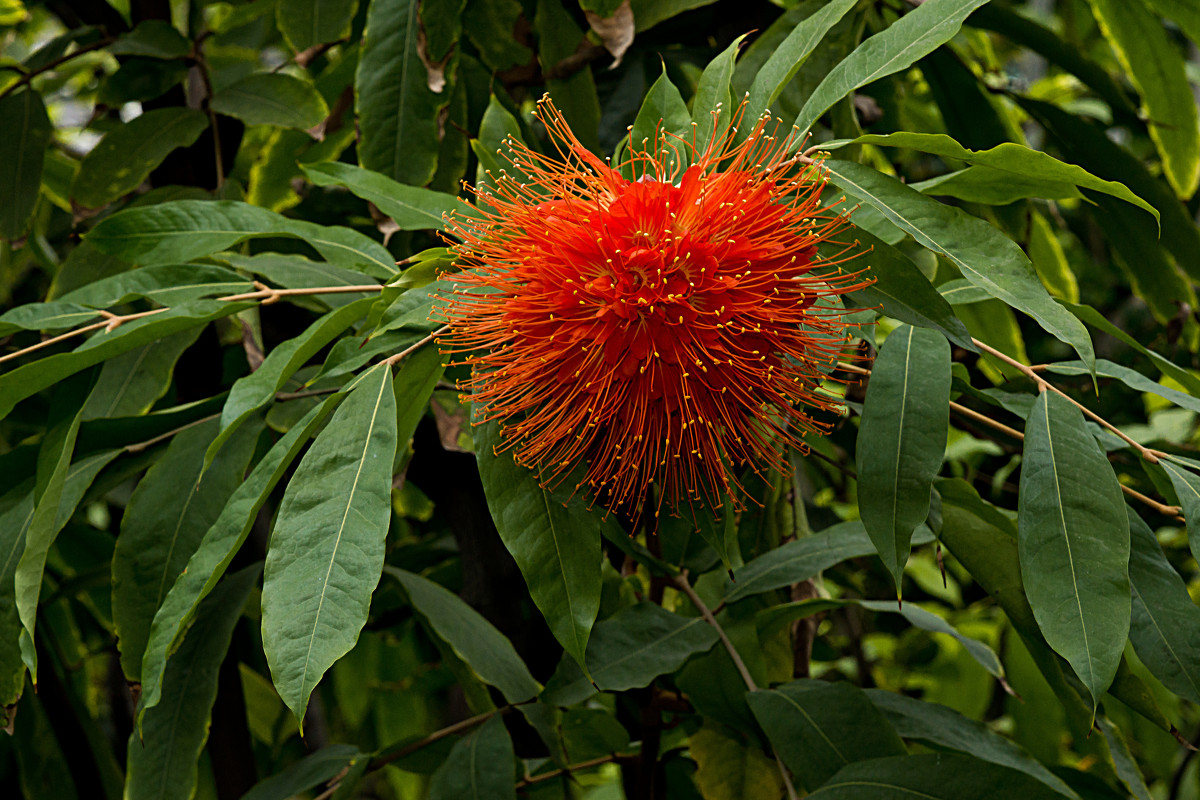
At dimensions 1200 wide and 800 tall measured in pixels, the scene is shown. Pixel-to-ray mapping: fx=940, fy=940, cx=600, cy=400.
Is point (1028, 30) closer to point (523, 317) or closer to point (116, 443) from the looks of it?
point (523, 317)

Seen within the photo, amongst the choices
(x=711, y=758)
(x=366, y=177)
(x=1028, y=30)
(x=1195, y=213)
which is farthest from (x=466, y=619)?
(x=1195, y=213)

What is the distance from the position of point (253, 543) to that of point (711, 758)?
0.48 meters

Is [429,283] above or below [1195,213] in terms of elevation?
above

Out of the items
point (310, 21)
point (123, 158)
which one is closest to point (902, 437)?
point (310, 21)

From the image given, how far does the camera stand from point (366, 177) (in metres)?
0.65

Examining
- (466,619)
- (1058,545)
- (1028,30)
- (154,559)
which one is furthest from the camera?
(1028,30)

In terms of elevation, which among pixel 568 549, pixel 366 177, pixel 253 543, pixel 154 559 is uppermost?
pixel 366 177

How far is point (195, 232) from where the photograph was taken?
67 centimetres

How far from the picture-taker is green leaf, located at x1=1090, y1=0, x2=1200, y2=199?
2.88ft

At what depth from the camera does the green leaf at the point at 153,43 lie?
841 millimetres

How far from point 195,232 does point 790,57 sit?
1.39 feet

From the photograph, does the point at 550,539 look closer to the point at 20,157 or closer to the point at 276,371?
the point at 276,371

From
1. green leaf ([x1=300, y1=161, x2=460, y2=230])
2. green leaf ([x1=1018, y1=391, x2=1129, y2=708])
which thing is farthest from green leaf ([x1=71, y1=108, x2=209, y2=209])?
green leaf ([x1=1018, y1=391, x2=1129, y2=708])

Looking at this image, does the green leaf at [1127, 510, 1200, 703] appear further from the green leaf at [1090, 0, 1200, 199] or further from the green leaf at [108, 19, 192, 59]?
the green leaf at [108, 19, 192, 59]
